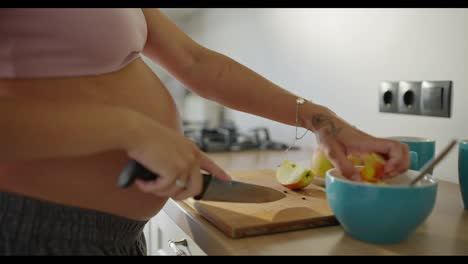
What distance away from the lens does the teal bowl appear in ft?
1.59

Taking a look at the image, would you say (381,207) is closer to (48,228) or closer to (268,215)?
(268,215)

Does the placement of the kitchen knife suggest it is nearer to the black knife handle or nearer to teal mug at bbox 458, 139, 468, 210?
the black knife handle

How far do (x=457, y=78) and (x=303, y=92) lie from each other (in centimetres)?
58

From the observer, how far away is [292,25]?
55.5 inches

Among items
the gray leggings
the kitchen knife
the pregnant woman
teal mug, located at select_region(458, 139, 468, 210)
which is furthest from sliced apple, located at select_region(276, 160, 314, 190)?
the gray leggings

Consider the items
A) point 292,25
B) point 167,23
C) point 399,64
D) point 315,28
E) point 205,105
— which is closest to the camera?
point 167,23

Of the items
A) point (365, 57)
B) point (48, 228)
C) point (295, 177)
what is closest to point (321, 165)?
point (295, 177)

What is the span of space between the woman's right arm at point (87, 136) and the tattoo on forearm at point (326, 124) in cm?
29

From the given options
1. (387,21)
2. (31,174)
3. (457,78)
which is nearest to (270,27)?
(387,21)

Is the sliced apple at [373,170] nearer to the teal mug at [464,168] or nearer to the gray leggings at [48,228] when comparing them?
the teal mug at [464,168]

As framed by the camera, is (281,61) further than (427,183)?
Yes

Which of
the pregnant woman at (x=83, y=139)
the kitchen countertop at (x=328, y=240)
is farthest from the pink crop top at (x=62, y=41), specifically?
the kitchen countertop at (x=328, y=240)

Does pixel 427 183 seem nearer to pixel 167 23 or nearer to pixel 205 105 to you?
pixel 167 23

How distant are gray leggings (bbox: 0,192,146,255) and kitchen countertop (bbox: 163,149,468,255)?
144 mm
